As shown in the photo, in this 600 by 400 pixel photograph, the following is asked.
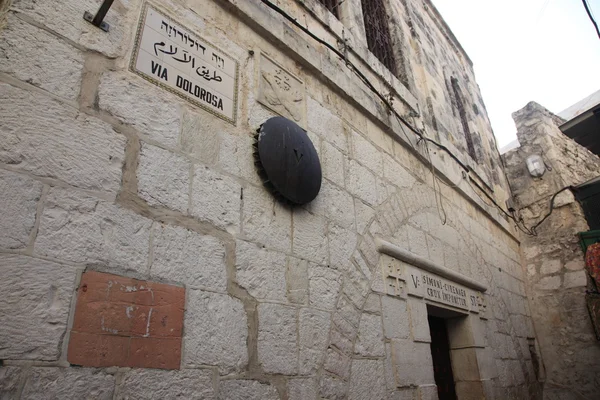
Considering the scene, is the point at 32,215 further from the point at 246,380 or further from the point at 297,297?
the point at 297,297

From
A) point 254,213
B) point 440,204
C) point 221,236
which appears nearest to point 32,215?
point 221,236

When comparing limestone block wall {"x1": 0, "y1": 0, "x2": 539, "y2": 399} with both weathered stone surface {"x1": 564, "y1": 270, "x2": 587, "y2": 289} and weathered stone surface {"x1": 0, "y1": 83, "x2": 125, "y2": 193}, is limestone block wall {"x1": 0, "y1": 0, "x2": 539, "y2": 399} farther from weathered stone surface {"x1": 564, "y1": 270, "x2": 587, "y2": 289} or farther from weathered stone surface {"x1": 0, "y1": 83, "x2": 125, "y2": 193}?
weathered stone surface {"x1": 564, "y1": 270, "x2": 587, "y2": 289}

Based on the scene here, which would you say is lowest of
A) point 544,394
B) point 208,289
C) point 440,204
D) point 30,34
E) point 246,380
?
point 544,394

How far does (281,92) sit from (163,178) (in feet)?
3.52

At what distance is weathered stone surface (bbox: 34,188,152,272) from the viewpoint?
4.04 ft

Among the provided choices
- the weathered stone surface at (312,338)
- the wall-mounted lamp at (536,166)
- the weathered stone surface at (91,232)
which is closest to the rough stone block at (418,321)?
the weathered stone surface at (312,338)

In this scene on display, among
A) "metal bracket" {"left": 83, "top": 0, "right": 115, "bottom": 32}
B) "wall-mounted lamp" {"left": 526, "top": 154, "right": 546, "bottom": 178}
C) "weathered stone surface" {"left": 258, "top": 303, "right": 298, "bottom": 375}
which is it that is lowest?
"weathered stone surface" {"left": 258, "top": 303, "right": 298, "bottom": 375}

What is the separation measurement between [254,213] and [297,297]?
474 millimetres

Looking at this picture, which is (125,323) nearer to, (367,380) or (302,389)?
(302,389)

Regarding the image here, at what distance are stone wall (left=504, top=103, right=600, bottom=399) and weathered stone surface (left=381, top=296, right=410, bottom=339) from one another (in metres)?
3.68

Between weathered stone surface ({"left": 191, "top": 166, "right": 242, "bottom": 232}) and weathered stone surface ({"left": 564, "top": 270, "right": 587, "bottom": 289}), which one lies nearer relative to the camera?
weathered stone surface ({"left": 191, "top": 166, "right": 242, "bottom": 232})

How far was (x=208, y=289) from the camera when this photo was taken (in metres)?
1.58

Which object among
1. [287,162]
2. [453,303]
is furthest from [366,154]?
[453,303]

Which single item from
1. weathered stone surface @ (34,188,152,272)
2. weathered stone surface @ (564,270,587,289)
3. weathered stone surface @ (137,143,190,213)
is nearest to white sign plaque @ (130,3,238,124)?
weathered stone surface @ (137,143,190,213)
